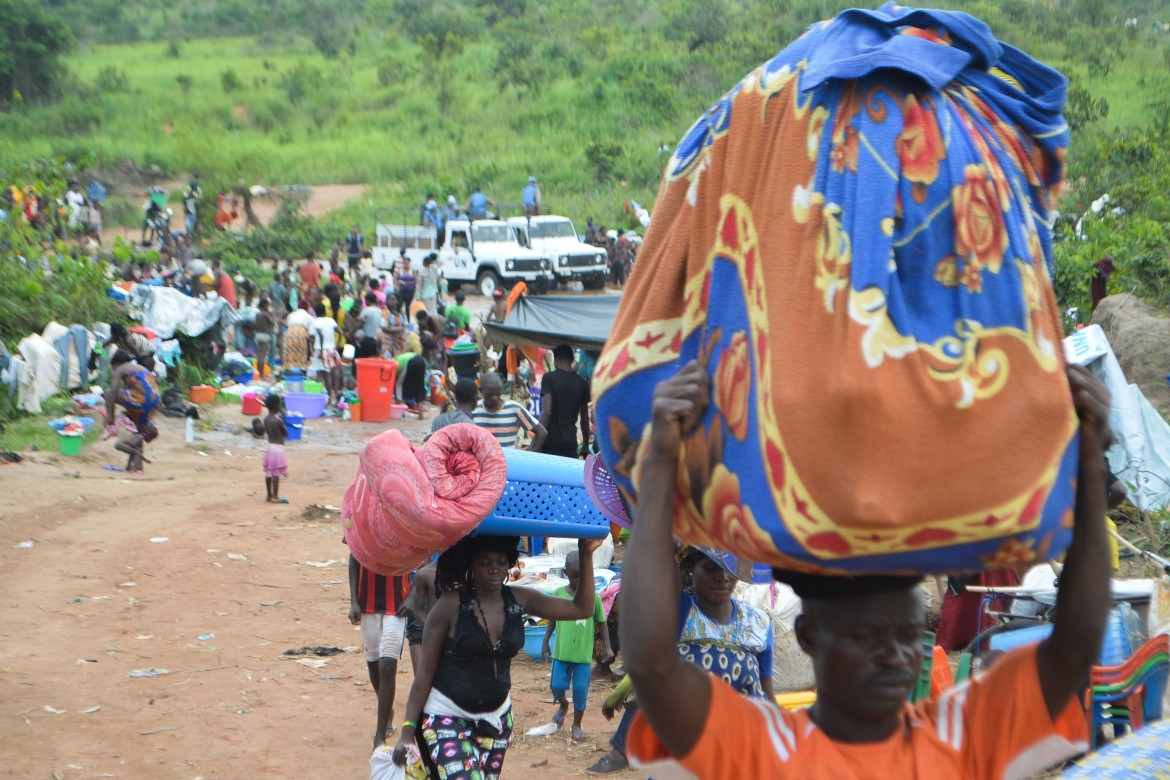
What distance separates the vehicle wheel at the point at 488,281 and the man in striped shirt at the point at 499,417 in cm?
1887

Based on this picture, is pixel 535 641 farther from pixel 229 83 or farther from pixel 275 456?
pixel 229 83

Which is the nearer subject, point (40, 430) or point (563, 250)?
point (40, 430)

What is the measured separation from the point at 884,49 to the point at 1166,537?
23.7 feet

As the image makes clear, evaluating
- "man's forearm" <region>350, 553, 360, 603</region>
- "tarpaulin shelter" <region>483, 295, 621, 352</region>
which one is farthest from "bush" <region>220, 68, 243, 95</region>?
"man's forearm" <region>350, 553, 360, 603</region>

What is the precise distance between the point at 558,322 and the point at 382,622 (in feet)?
21.6

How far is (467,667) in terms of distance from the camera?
4582 millimetres

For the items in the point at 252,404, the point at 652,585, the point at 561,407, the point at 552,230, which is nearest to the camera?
the point at 652,585

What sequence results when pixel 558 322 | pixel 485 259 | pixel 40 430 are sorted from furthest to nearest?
pixel 485 259
pixel 40 430
pixel 558 322

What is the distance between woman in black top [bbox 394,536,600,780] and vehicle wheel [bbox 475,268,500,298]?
24.3 metres

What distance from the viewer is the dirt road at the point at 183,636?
6949 millimetres

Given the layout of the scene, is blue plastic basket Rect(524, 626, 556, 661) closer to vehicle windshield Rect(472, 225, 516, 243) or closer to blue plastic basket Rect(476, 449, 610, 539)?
blue plastic basket Rect(476, 449, 610, 539)

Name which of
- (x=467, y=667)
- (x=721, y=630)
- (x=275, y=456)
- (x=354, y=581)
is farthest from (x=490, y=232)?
(x=721, y=630)

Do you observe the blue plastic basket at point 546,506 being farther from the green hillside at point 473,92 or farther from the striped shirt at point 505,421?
the green hillside at point 473,92

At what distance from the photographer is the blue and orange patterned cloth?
1667 millimetres
